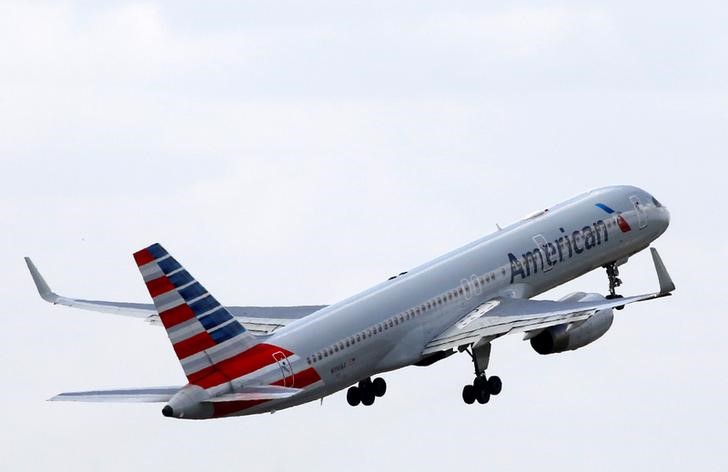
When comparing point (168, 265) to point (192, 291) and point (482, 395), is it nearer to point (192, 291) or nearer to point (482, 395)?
point (192, 291)

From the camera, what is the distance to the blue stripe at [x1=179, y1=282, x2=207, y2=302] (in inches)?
2779

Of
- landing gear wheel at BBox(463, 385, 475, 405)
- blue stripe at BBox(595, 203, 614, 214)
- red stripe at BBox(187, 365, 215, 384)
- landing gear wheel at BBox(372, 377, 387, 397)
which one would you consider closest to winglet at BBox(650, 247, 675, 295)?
landing gear wheel at BBox(463, 385, 475, 405)

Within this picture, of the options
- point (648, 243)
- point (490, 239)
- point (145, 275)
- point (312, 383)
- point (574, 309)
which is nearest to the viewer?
point (145, 275)

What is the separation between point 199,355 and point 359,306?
941 cm

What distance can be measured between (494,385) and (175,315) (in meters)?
17.6

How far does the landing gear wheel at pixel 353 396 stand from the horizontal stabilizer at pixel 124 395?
12.9 meters

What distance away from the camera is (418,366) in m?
83.0

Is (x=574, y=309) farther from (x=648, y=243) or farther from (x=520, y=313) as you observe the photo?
(x=648, y=243)

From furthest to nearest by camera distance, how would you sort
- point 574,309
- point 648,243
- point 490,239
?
point 648,243
point 490,239
point 574,309

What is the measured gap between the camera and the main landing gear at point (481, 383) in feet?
273

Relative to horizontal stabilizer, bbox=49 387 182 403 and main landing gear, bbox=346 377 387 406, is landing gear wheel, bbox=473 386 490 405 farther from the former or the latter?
horizontal stabilizer, bbox=49 387 182 403

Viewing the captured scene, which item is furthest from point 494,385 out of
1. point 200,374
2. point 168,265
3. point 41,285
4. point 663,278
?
point 41,285

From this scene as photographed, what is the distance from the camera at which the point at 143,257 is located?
2726 inches

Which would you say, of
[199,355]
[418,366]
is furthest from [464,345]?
[199,355]
